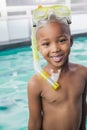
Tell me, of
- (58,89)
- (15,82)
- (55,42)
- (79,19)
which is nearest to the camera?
(55,42)

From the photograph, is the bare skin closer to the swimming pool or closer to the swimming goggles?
the swimming goggles

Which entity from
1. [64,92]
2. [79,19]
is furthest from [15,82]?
[79,19]

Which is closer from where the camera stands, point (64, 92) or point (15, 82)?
point (64, 92)

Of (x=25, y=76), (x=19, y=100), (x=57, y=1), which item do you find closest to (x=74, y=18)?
(x=57, y=1)

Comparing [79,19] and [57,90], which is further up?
[57,90]

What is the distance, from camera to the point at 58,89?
1.62m

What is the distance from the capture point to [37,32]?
155 cm

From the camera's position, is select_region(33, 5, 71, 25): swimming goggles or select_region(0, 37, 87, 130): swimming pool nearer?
select_region(33, 5, 71, 25): swimming goggles

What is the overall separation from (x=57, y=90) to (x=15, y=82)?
163 inches

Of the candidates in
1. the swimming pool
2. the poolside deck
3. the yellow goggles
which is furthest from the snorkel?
the poolside deck

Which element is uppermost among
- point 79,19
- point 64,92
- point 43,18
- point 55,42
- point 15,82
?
point 43,18

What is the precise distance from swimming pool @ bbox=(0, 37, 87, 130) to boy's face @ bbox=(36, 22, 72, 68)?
249 cm

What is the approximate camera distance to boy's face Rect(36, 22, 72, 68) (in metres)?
1.49

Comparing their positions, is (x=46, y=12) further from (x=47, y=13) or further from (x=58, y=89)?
(x=58, y=89)
